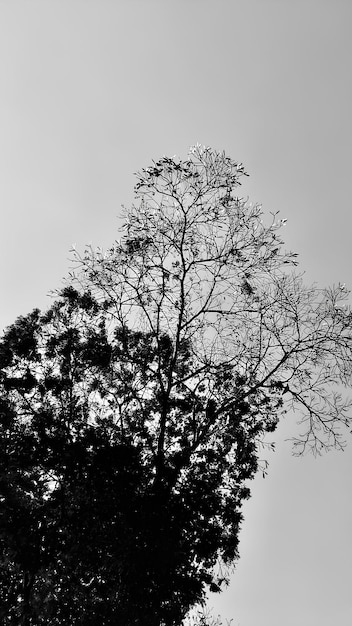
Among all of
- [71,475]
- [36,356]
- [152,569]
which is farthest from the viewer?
[36,356]

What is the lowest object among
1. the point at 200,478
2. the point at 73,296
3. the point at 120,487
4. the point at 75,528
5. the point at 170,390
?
the point at 75,528

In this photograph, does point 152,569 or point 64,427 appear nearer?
point 152,569

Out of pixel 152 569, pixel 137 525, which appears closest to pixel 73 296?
pixel 137 525

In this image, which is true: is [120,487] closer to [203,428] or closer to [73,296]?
[203,428]

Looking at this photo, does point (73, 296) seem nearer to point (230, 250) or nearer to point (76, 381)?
point (76, 381)

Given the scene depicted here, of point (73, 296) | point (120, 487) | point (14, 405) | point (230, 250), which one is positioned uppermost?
point (230, 250)

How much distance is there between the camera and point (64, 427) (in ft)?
48.0

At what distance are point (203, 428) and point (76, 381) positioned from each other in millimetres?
4737

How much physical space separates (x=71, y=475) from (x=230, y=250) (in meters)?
8.46

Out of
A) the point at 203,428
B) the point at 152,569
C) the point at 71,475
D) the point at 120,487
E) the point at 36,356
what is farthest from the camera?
the point at 36,356

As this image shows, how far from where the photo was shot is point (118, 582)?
1141 cm

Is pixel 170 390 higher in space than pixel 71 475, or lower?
higher

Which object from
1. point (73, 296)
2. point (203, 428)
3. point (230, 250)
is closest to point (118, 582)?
point (203, 428)

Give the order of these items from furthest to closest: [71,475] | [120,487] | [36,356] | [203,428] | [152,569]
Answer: [36,356], [203,428], [71,475], [120,487], [152,569]
